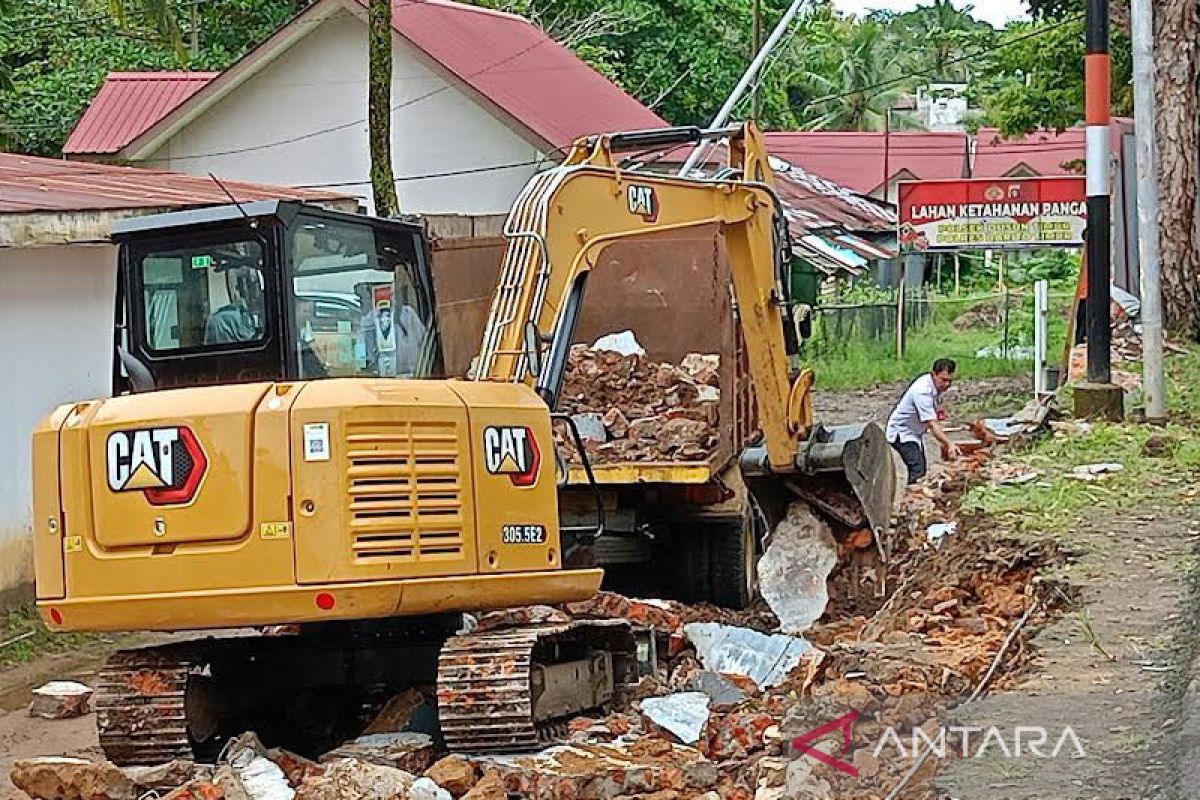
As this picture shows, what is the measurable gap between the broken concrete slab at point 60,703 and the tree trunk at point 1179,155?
1266 cm

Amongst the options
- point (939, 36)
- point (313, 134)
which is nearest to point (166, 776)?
point (313, 134)

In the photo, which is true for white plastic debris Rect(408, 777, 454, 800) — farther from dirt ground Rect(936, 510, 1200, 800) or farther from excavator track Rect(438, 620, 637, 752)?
dirt ground Rect(936, 510, 1200, 800)

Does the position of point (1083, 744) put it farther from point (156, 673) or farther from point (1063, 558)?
point (156, 673)

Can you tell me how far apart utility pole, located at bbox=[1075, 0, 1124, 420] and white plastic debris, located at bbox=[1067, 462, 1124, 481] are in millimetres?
2145

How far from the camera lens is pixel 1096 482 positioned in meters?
12.1

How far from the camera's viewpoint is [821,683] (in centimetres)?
805

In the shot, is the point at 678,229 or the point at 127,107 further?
the point at 127,107

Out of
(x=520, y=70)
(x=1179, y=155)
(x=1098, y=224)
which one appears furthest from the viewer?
(x=520, y=70)

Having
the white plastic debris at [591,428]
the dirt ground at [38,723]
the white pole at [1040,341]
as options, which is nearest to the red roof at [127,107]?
the white pole at [1040,341]

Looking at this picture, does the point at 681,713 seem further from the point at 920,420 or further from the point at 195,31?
the point at 195,31

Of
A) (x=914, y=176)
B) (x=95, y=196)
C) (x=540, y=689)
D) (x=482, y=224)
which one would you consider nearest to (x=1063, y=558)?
(x=540, y=689)

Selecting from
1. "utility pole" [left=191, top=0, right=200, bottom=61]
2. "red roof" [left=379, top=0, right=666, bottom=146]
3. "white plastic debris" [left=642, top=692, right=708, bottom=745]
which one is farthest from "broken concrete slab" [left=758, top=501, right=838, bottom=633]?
"utility pole" [left=191, top=0, right=200, bottom=61]

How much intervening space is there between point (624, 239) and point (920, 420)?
5599mm

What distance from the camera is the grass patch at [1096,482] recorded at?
11.2m
